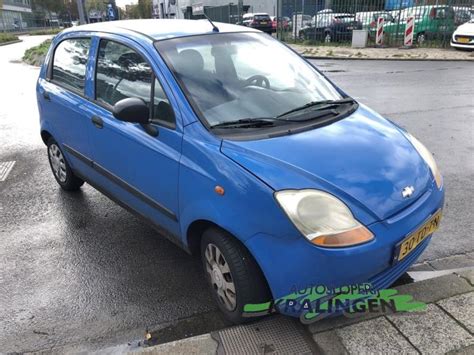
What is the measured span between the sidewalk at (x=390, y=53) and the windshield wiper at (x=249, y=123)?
15225mm

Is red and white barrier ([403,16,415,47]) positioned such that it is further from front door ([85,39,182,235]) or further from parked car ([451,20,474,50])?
front door ([85,39,182,235])

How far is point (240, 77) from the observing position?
10.2ft

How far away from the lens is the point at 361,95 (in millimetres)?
9531

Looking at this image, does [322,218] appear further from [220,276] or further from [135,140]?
[135,140]

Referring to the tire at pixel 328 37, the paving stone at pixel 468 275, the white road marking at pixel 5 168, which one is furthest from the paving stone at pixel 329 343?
the tire at pixel 328 37

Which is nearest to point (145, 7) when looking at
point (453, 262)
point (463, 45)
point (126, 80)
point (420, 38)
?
point (420, 38)

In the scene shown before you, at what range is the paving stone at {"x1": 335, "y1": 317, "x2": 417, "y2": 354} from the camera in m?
2.23

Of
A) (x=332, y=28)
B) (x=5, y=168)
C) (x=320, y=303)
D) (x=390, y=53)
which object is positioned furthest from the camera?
(x=332, y=28)

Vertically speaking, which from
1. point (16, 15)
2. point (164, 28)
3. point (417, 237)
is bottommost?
point (417, 237)

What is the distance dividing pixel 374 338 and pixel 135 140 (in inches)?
77.4

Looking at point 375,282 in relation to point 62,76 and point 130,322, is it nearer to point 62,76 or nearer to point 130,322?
point 130,322

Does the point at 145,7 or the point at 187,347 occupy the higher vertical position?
the point at 145,7

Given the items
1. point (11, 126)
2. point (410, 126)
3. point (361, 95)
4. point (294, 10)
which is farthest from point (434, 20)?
point (11, 126)

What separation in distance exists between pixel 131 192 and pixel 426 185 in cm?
204
